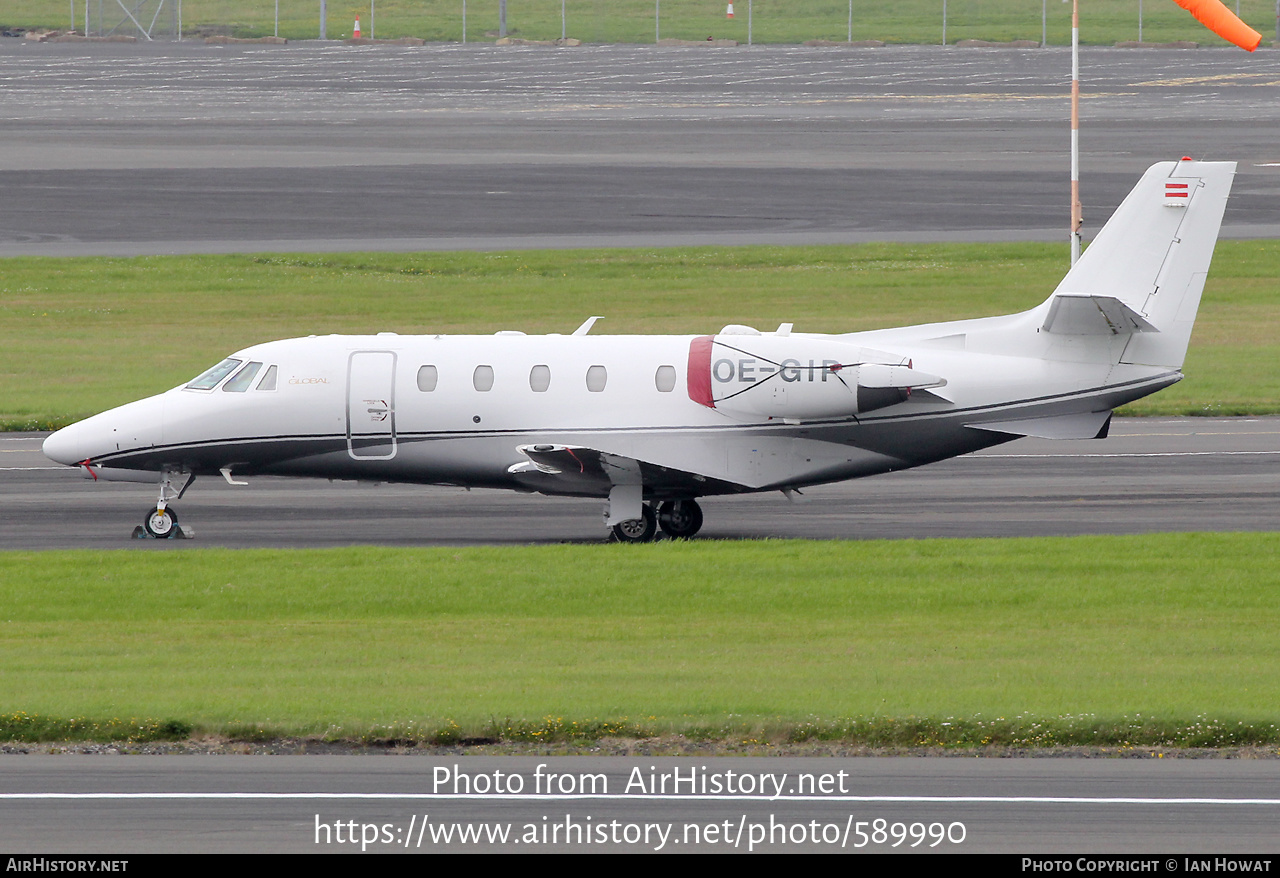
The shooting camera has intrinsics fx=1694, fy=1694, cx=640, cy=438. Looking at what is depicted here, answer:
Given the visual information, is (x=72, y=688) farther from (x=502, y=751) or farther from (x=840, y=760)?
(x=840, y=760)

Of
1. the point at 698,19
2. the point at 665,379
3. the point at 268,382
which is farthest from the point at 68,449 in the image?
the point at 698,19

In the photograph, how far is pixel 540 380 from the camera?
79.0 feet

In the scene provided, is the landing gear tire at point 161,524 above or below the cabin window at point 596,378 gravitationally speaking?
below

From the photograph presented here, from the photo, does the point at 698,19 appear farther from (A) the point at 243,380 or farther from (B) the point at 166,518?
(B) the point at 166,518

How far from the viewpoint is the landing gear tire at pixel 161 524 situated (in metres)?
24.6

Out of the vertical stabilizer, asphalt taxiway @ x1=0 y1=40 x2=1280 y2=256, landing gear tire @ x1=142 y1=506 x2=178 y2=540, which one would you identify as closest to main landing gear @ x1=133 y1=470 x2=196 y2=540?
landing gear tire @ x1=142 y1=506 x2=178 y2=540

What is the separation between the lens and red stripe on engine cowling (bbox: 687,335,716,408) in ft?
77.7

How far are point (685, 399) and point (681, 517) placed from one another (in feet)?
7.24

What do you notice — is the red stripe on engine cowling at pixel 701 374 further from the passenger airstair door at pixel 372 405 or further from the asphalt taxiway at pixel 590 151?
the asphalt taxiway at pixel 590 151

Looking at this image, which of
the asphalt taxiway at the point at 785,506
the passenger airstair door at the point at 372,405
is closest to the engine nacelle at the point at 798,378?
the asphalt taxiway at the point at 785,506

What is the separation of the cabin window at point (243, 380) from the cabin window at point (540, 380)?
4.04 m

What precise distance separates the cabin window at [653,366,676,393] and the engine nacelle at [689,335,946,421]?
10.4 inches

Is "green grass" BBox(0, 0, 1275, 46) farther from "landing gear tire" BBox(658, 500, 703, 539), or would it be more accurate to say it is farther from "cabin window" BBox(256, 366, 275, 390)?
"cabin window" BBox(256, 366, 275, 390)

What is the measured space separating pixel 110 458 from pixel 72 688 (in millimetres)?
9412
